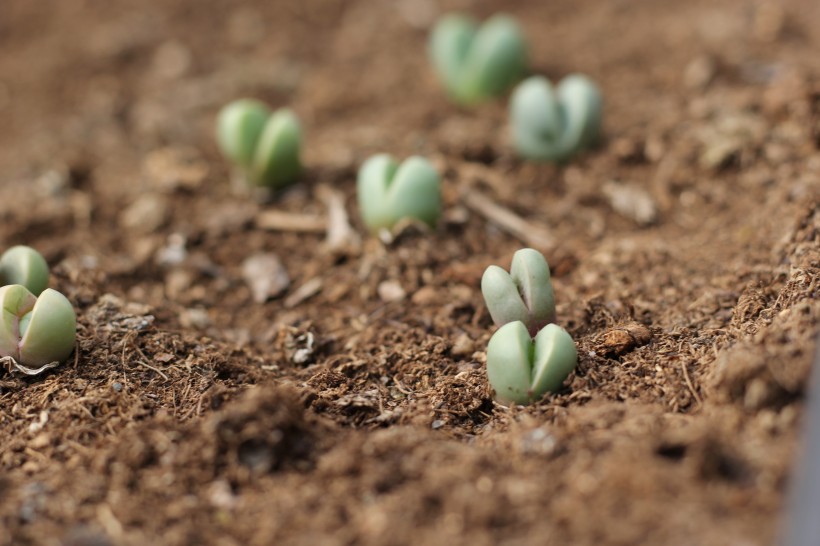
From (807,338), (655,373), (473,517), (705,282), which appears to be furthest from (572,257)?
(473,517)

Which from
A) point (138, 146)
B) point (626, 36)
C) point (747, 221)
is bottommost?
point (138, 146)

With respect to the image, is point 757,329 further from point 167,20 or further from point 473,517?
point 167,20

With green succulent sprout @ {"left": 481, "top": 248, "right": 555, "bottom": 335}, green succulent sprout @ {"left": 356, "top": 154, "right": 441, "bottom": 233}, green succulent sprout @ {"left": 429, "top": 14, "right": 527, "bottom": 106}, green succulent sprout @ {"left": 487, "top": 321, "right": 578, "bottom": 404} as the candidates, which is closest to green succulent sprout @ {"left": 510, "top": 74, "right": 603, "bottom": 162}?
green succulent sprout @ {"left": 429, "top": 14, "right": 527, "bottom": 106}

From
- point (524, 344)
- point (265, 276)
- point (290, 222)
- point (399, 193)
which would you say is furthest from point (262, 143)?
point (524, 344)

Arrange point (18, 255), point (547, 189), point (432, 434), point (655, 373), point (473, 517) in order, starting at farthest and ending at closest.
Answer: point (547, 189) < point (18, 255) < point (655, 373) < point (432, 434) < point (473, 517)

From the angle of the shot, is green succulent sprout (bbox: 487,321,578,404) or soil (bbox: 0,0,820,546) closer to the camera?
soil (bbox: 0,0,820,546)

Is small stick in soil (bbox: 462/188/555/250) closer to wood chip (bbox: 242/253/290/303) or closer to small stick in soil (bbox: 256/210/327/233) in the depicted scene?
small stick in soil (bbox: 256/210/327/233)
